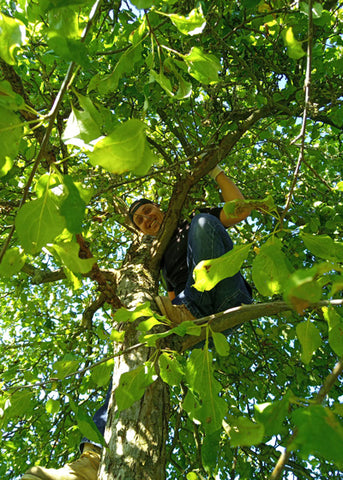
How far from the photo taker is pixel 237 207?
4.70 ft

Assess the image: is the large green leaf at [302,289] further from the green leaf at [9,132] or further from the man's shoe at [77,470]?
the man's shoe at [77,470]

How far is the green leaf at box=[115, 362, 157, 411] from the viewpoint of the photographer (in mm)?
1446

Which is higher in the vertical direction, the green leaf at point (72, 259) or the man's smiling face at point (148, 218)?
the man's smiling face at point (148, 218)

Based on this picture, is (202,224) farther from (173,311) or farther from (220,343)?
(220,343)

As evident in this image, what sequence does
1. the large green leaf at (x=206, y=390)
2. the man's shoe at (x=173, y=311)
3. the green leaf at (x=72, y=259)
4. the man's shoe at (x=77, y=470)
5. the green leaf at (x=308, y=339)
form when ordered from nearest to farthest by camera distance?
the green leaf at (x=72, y=259), the green leaf at (x=308, y=339), the large green leaf at (x=206, y=390), the man's shoe at (x=77, y=470), the man's shoe at (x=173, y=311)

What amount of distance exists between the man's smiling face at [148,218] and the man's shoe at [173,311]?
4.32 feet

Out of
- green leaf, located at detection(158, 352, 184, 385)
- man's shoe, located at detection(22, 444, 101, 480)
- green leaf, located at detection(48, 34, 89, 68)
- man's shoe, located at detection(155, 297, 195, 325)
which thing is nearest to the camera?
green leaf, located at detection(48, 34, 89, 68)

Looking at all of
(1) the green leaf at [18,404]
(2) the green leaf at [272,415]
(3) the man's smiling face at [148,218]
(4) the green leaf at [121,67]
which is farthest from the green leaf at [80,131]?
(3) the man's smiling face at [148,218]

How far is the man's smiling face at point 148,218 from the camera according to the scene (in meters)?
3.88

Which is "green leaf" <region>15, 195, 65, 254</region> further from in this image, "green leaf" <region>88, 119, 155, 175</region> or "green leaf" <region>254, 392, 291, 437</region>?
"green leaf" <region>254, 392, 291, 437</region>

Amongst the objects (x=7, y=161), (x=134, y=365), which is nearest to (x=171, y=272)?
(x=134, y=365)

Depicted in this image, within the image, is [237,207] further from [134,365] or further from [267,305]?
[134,365]

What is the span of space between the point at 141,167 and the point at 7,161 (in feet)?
1.23

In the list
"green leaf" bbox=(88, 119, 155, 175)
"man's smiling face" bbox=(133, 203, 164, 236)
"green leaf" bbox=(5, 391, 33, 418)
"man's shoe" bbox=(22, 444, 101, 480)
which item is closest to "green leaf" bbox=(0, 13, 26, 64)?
"green leaf" bbox=(88, 119, 155, 175)
